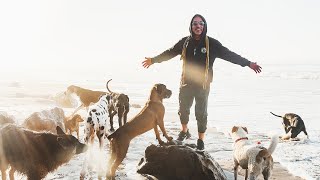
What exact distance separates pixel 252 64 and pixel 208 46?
104cm

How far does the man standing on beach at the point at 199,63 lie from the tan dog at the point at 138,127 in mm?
559

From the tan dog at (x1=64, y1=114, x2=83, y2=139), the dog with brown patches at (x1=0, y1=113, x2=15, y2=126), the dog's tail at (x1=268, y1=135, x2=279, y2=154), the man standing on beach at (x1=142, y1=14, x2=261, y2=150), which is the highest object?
the man standing on beach at (x1=142, y1=14, x2=261, y2=150)

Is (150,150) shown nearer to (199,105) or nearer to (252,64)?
(199,105)

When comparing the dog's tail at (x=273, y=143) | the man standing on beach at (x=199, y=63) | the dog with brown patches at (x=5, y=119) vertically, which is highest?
the man standing on beach at (x=199, y=63)

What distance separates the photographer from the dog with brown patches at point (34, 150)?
6.44 metres

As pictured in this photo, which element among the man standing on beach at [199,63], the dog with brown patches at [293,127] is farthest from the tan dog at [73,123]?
the dog with brown patches at [293,127]

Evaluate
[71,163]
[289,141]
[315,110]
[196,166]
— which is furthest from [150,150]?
[315,110]

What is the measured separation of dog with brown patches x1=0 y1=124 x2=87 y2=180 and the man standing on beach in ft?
9.40

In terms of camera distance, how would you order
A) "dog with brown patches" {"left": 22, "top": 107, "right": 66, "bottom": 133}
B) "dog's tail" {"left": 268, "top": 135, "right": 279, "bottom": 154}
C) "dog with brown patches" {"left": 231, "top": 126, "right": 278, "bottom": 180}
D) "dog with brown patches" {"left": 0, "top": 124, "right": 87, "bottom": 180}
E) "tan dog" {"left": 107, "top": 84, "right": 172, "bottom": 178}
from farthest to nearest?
"dog with brown patches" {"left": 22, "top": 107, "right": 66, "bottom": 133}
"tan dog" {"left": 107, "top": 84, "right": 172, "bottom": 178}
"dog with brown patches" {"left": 231, "top": 126, "right": 278, "bottom": 180}
"dog's tail" {"left": 268, "top": 135, "right": 279, "bottom": 154}
"dog with brown patches" {"left": 0, "top": 124, "right": 87, "bottom": 180}

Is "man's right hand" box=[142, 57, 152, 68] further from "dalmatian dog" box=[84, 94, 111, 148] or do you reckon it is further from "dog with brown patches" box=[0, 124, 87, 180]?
"dog with brown patches" box=[0, 124, 87, 180]

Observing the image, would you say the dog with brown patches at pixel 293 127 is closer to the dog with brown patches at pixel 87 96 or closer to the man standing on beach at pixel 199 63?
the man standing on beach at pixel 199 63

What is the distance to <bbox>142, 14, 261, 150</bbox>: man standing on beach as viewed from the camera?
8.30 metres

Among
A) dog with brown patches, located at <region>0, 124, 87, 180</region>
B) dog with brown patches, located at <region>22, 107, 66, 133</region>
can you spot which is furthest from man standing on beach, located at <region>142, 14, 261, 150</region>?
dog with brown patches, located at <region>22, 107, 66, 133</region>

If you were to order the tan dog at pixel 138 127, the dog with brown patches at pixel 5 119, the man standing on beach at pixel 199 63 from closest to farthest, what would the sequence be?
the tan dog at pixel 138 127, the man standing on beach at pixel 199 63, the dog with brown patches at pixel 5 119
